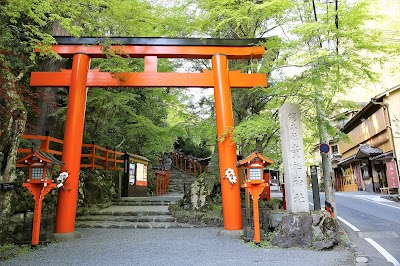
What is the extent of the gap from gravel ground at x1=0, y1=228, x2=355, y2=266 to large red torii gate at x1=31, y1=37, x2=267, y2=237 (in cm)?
138

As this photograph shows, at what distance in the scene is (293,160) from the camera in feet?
22.5

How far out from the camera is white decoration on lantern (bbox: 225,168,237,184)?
731cm

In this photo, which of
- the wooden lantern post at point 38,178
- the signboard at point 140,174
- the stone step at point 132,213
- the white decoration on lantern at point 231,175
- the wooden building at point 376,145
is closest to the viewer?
the wooden lantern post at point 38,178

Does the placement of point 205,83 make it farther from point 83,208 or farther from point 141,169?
point 141,169

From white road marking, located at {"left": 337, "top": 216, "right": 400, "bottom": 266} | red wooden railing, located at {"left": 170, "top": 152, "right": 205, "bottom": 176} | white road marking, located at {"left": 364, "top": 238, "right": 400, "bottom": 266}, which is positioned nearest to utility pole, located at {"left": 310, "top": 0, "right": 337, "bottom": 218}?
white road marking, located at {"left": 337, "top": 216, "right": 400, "bottom": 266}

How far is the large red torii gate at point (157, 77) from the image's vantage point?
7.53 meters

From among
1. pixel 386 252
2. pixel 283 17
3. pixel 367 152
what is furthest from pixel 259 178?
pixel 367 152

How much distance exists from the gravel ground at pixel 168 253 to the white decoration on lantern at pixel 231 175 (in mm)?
1523

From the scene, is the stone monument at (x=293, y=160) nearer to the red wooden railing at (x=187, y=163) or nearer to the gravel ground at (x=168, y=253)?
the gravel ground at (x=168, y=253)

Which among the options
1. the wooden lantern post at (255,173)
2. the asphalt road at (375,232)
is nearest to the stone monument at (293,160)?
the wooden lantern post at (255,173)

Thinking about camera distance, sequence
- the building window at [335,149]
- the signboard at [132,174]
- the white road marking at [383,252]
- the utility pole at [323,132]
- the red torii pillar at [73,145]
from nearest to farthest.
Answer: the white road marking at [383,252], the red torii pillar at [73,145], the utility pole at [323,132], the signboard at [132,174], the building window at [335,149]

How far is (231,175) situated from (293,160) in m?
1.69

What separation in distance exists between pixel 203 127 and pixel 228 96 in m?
2.77

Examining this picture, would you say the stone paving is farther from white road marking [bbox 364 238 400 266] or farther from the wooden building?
the wooden building
